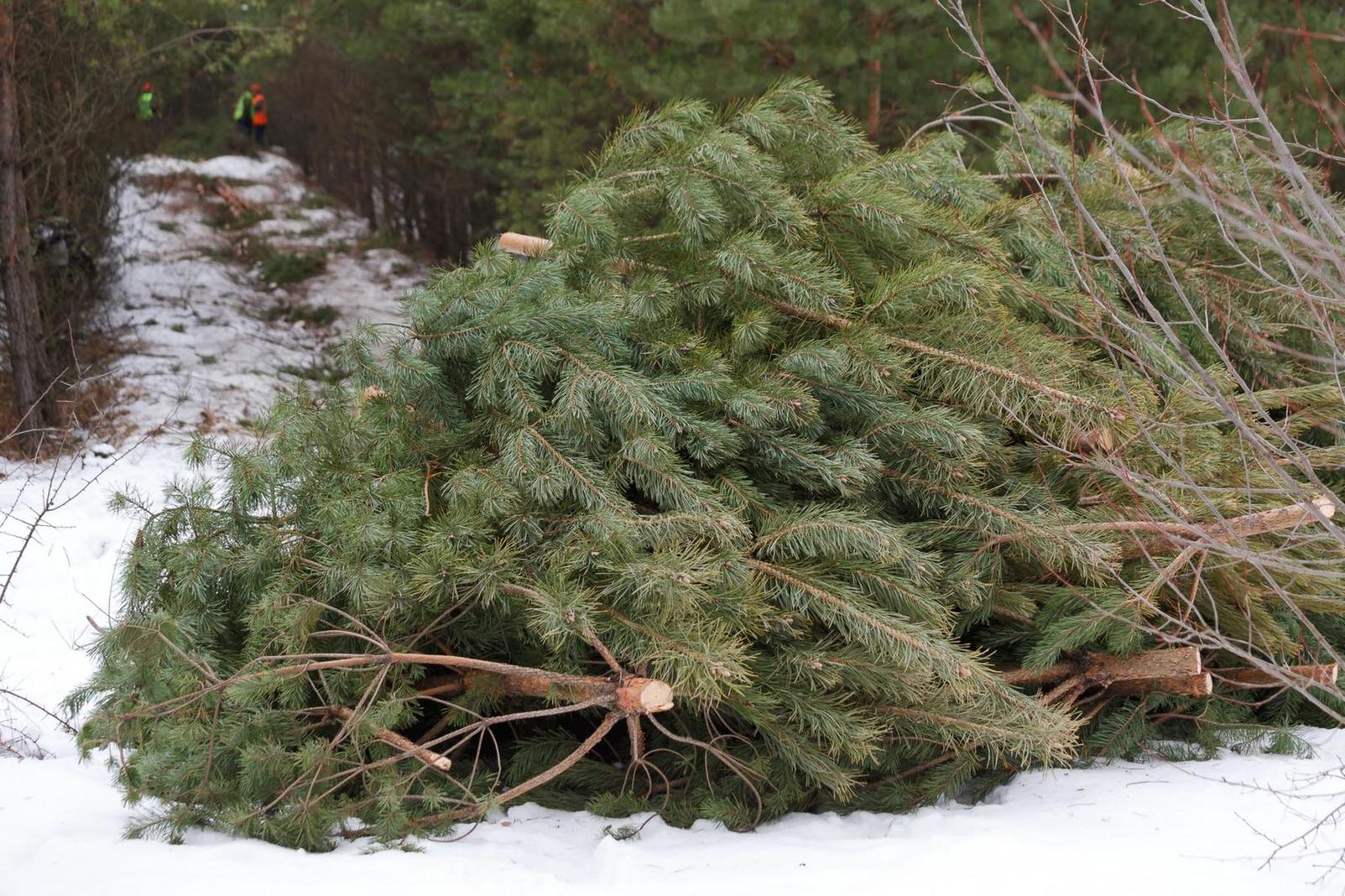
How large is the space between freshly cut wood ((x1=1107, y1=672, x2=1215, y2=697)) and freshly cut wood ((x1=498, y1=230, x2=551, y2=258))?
85.0 inches

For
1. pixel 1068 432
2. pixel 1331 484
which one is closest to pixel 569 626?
pixel 1068 432

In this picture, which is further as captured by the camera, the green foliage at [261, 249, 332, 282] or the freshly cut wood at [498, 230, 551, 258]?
the green foliage at [261, 249, 332, 282]

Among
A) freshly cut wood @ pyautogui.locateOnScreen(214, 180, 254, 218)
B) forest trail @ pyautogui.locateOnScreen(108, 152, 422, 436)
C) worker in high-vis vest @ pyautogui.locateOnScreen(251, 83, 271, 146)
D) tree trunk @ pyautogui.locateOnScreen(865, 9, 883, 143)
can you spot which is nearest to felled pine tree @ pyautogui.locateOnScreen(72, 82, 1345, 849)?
forest trail @ pyautogui.locateOnScreen(108, 152, 422, 436)

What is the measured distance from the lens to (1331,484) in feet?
12.4

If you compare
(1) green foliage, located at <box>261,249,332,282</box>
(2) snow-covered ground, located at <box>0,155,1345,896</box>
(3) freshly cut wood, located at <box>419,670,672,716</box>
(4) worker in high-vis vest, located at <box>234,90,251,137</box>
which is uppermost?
(4) worker in high-vis vest, located at <box>234,90,251,137</box>

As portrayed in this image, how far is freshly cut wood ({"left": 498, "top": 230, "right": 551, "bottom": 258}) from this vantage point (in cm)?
335

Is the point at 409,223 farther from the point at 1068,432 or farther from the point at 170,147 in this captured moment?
the point at 1068,432

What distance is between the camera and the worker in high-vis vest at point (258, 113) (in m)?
17.3

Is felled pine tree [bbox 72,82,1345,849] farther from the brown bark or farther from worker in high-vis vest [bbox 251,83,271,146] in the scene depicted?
worker in high-vis vest [bbox 251,83,271,146]

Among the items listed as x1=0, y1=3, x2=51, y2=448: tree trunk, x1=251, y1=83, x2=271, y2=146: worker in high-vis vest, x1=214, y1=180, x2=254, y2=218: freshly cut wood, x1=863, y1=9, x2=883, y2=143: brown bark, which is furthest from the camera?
x1=251, y1=83, x2=271, y2=146: worker in high-vis vest

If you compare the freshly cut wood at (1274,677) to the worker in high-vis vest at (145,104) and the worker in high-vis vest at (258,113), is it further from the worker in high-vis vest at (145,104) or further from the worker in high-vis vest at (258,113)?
the worker in high-vis vest at (258,113)

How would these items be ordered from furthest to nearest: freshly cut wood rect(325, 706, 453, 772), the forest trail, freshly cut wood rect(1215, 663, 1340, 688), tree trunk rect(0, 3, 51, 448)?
the forest trail < tree trunk rect(0, 3, 51, 448) < freshly cut wood rect(1215, 663, 1340, 688) < freshly cut wood rect(325, 706, 453, 772)

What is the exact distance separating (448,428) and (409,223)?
12124 millimetres

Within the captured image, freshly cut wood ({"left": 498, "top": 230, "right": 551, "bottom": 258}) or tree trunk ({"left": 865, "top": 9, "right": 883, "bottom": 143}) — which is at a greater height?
tree trunk ({"left": 865, "top": 9, "right": 883, "bottom": 143})
